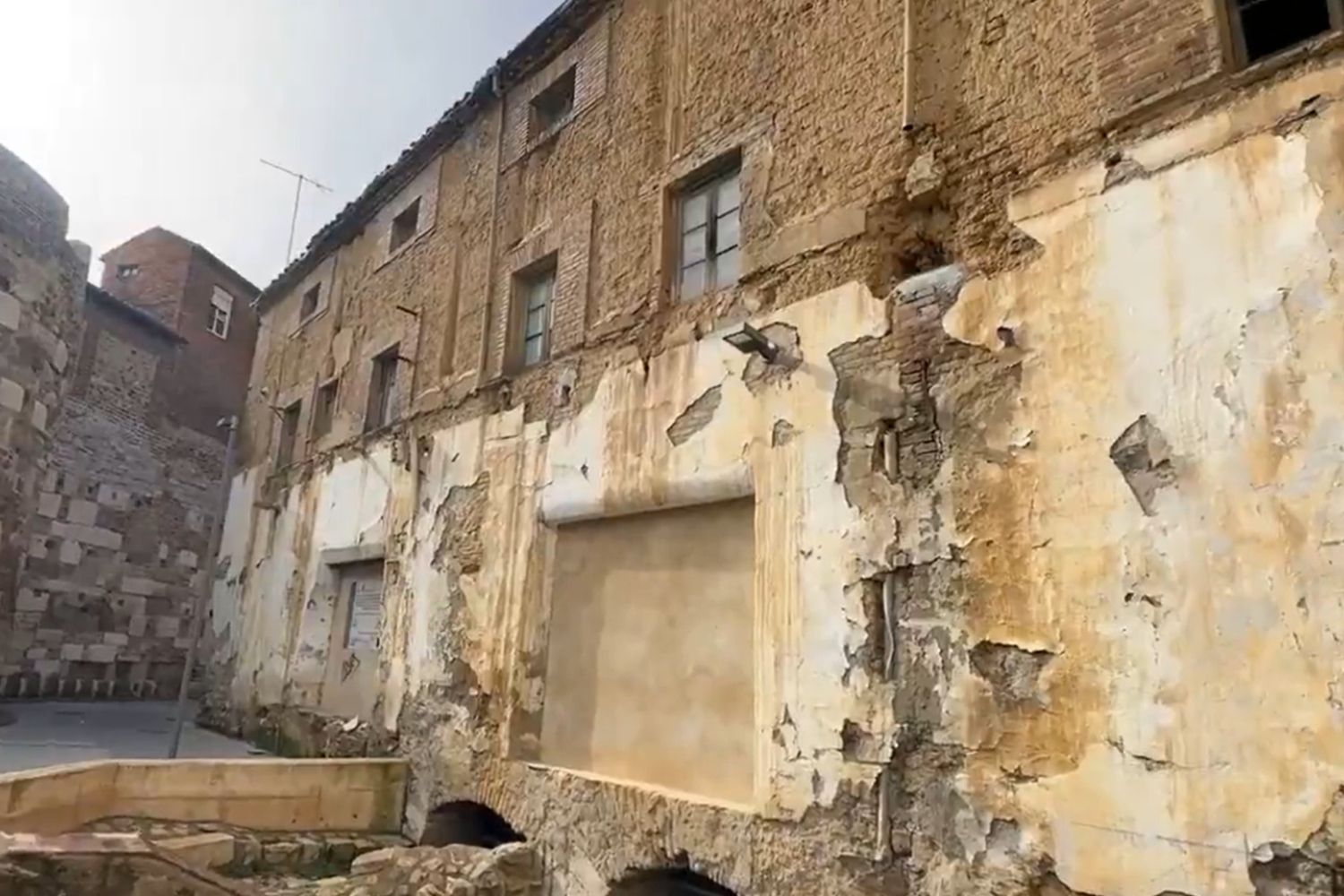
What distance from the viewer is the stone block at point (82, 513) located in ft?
46.1

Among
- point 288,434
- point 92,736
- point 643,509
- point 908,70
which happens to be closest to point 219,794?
point 643,509

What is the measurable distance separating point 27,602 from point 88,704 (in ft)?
6.10

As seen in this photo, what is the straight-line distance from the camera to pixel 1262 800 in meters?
3.27

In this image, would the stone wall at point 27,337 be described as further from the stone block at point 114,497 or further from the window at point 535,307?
the window at point 535,307

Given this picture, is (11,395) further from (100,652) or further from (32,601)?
(100,652)

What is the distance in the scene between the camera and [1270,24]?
4.04 metres

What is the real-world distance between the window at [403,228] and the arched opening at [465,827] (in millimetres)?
6815

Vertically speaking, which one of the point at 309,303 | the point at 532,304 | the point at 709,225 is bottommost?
the point at 709,225

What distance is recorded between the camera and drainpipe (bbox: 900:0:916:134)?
521 cm

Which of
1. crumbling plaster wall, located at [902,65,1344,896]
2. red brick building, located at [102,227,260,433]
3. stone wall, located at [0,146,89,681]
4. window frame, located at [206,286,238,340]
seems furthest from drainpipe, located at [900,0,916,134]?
window frame, located at [206,286,238,340]

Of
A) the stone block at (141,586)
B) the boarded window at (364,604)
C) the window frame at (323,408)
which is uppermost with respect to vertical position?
the window frame at (323,408)

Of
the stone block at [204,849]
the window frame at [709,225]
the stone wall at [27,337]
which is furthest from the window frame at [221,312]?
the window frame at [709,225]

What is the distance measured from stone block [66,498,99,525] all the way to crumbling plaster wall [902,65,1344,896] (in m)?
14.6

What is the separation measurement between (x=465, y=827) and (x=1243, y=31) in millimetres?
7883
